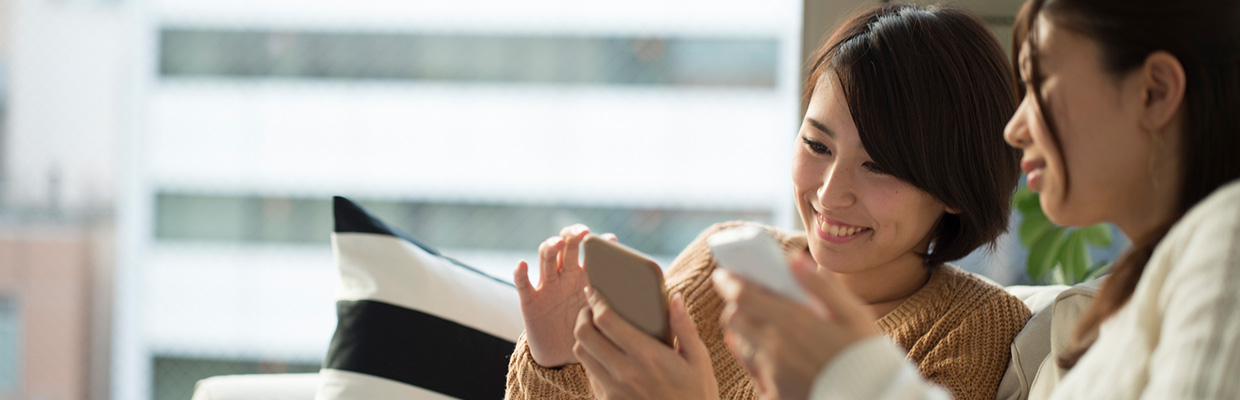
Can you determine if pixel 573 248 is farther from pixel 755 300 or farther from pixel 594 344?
pixel 755 300

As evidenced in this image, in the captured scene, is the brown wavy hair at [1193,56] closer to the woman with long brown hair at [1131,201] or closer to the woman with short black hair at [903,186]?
the woman with long brown hair at [1131,201]

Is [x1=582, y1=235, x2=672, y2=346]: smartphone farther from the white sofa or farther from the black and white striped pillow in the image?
the black and white striped pillow

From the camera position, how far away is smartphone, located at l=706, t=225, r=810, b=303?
636 mm

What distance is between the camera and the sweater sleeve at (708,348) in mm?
1185

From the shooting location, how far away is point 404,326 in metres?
1.40

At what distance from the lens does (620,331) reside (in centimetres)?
84

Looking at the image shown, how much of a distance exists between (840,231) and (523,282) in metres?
0.44

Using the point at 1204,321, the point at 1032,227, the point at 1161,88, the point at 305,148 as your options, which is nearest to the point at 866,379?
the point at 1204,321

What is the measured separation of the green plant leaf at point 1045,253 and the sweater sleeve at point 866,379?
113 centimetres

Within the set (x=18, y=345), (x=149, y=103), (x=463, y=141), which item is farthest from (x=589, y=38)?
(x=18, y=345)

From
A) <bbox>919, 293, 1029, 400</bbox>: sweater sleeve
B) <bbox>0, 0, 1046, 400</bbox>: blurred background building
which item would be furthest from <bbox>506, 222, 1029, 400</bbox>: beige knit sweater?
<bbox>0, 0, 1046, 400</bbox>: blurred background building

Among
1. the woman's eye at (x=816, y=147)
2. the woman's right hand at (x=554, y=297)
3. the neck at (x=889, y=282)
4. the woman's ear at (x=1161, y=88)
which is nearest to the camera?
the woman's ear at (x=1161, y=88)

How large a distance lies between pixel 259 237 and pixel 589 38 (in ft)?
3.87

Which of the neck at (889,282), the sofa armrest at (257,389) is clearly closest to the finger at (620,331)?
the neck at (889,282)
